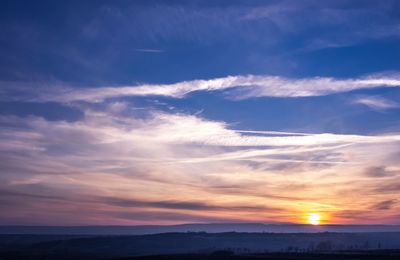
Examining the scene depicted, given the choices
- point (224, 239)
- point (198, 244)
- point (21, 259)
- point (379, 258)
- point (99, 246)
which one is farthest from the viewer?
point (224, 239)

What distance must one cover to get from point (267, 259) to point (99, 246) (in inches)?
3826

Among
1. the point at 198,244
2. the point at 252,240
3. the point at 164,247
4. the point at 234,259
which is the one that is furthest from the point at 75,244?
the point at 234,259

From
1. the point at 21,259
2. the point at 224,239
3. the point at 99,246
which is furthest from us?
the point at 224,239

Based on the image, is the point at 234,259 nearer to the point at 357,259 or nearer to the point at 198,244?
the point at 357,259

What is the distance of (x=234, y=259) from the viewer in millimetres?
64562

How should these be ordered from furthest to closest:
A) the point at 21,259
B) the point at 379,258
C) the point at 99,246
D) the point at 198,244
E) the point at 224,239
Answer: the point at 224,239
the point at 198,244
the point at 99,246
the point at 21,259
the point at 379,258

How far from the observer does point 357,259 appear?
6172 centimetres

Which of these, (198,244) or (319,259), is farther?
(198,244)

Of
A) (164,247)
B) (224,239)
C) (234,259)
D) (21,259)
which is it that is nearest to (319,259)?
(234,259)

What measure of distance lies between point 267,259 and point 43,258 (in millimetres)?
51950

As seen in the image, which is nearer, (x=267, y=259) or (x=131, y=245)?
(x=267, y=259)

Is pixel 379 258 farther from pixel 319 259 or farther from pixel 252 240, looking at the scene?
pixel 252 240

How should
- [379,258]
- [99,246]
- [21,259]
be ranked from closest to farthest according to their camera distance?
[379,258] → [21,259] → [99,246]

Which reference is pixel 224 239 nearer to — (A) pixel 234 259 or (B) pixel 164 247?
(B) pixel 164 247
